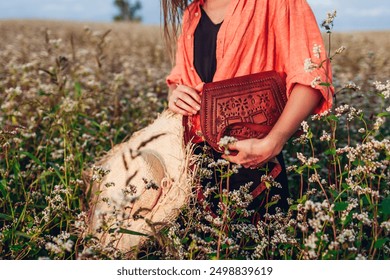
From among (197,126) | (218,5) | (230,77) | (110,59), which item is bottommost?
(110,59)

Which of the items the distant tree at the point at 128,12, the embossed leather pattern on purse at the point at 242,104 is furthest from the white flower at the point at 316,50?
the distant tree at the point at 128,12

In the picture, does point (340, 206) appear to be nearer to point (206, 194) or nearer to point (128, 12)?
point (206, 194)

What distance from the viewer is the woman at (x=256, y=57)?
2748mm

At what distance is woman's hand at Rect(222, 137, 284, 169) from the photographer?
2711mm

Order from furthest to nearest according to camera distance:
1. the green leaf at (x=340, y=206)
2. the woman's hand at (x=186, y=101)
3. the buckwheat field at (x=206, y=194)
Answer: the woman's hand at (x=186, y=101)
the buckwheat field at (x=206, y=194)
the green leaf at (x=340, y=206)

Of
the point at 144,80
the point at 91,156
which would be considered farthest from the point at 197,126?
the point at 144,80

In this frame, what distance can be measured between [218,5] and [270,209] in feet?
4.05

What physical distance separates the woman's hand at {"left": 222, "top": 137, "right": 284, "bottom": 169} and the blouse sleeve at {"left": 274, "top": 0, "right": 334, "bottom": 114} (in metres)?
0.33

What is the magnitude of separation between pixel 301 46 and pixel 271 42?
21 centimetres

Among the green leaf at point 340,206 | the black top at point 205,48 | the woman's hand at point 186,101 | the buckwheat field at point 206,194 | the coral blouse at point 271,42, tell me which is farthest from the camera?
the black top at point 205,48

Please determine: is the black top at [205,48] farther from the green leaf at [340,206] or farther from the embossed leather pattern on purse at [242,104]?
the green leaf at [340,206]
